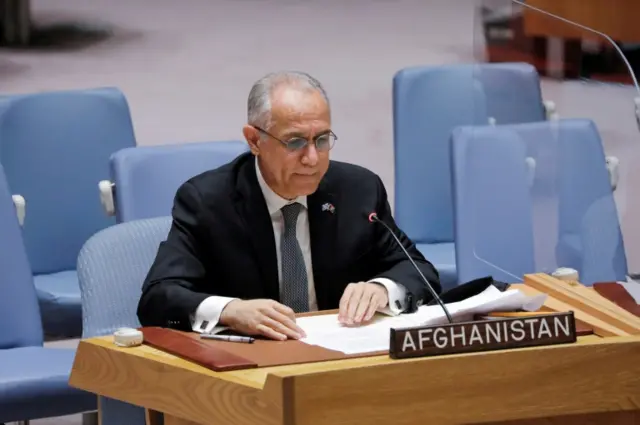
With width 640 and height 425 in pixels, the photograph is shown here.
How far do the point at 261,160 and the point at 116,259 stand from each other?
43 centimetres

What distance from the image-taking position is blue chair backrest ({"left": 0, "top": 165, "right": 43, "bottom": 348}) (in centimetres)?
360

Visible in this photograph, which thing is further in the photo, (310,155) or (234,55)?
(234,55)

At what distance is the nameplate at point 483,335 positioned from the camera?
224 cm

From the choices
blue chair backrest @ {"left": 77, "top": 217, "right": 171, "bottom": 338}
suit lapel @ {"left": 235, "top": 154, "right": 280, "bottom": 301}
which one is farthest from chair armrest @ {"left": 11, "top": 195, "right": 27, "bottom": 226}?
suit lapel @ {"left": 235, "top": 154, "right": 280, "bottom": 301}

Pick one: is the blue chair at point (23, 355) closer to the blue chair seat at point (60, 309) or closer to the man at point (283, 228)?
the blue chair seat at point (60, 309)

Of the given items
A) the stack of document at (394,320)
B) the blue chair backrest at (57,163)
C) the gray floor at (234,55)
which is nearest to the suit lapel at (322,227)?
the stack of document at (394,320)

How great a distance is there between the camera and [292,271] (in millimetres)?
3100

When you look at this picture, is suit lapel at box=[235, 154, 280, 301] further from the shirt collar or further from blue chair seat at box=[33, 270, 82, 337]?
blue chair seat at box=[33, 270, 82, 337]

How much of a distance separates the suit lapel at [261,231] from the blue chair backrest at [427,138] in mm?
1529

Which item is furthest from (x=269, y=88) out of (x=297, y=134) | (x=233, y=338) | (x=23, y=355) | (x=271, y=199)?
(x=23, y=355)

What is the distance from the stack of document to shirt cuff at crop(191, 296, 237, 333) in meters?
0.16

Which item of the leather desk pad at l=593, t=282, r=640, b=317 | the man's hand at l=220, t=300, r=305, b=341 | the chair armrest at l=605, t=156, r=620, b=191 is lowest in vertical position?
the leather desk pad at l=593, t=282, r=640, b=317

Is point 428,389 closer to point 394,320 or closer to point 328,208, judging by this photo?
point 394,320

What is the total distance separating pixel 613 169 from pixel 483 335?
4.27ft
